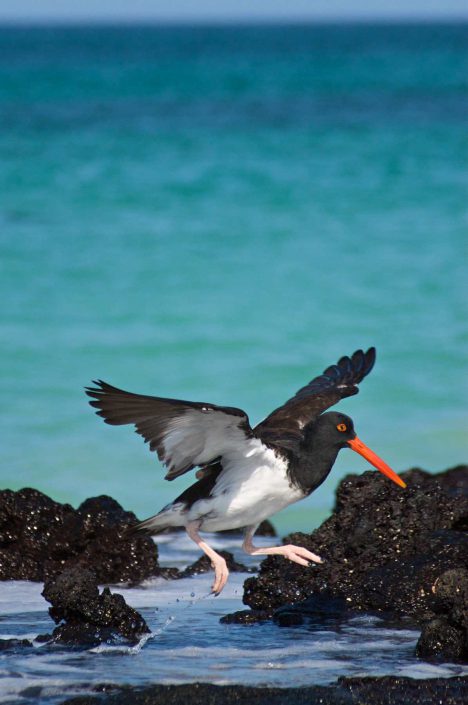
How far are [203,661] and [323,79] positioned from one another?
1564 inches

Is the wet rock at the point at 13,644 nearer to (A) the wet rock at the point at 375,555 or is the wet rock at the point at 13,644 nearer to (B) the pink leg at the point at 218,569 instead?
(B) the pink leg at the point at 218,569

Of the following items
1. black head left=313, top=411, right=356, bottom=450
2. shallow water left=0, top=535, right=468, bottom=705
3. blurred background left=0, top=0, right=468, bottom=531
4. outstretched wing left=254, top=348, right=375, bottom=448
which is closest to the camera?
shallow water left=0, top=535, right=468, bottom=705

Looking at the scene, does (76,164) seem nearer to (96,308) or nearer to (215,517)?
(96,308)

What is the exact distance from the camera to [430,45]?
216ft

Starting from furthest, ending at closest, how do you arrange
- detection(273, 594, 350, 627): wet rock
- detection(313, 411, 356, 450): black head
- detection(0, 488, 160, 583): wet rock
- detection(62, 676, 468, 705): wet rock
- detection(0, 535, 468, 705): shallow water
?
detection(0, 488, 160, 583): wet rock → detection(313, 411, 356, 450): black head → detection(273, 594, 350, 627): wet rock → detection(0, 535, 468, 705): shallow water → detection(62, 676, 468, 705): wet rock

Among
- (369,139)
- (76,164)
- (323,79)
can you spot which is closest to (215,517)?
(76,164)

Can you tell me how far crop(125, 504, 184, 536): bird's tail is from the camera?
683 cm

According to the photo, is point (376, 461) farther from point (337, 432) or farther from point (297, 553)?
point (297, 553)

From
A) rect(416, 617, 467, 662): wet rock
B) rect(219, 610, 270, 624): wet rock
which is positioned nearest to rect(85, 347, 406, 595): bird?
rect(219, 610, 270, 624): wet rock

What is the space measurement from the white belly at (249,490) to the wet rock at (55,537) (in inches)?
39.7

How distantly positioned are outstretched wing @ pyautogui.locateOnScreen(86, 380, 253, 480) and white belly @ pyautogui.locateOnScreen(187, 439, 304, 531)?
118mm

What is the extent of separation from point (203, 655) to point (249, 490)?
91 cm

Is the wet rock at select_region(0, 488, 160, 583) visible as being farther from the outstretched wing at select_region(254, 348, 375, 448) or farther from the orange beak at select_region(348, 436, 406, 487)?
the orange beak at select_region(348, 436, 406, 487)

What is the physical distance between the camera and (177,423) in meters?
6.41
